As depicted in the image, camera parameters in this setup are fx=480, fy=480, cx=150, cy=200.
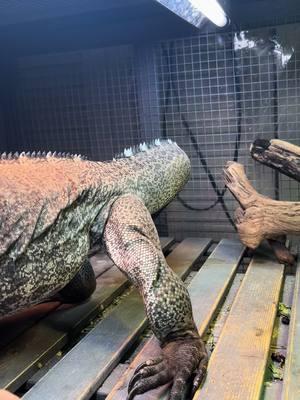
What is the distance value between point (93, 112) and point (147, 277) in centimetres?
304

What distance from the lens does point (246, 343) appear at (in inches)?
103

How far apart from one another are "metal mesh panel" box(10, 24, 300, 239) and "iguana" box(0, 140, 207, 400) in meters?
1.91

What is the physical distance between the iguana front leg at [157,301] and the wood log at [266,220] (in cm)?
136

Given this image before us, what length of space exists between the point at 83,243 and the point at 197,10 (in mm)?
2180

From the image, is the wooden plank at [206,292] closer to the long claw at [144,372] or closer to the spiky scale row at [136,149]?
the long claw at [144,372]

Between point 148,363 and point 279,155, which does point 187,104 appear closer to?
point 279,155

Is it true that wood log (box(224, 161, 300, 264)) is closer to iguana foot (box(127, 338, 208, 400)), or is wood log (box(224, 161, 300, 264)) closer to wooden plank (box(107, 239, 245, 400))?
wooden plank (box(107, 239, 245, 400))

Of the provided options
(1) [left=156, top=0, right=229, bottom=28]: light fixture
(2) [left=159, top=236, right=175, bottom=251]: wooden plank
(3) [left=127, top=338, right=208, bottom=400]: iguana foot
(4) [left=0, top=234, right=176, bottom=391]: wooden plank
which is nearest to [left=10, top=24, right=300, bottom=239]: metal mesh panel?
(2) [left=159, top=236, right=175, bottom=251]: wooden plank

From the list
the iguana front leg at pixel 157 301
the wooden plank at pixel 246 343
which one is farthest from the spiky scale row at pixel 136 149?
the wooden plank at pixel 246 343

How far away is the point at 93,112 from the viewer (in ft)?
17.0

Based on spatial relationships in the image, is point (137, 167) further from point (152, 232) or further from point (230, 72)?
point (230, 72)

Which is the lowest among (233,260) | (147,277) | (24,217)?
(233,260)

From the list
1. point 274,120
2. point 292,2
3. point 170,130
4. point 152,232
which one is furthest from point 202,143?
point 152,232

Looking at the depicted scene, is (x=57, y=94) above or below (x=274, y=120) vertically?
above
